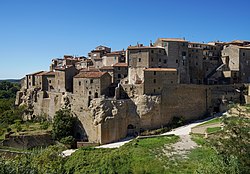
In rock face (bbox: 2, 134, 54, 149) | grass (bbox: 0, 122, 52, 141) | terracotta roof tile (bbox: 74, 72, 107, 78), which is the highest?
terracotta roof tile (bbox: 74, 72, 107, 78)

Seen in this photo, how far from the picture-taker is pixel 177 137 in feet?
109

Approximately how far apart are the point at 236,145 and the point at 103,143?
80.0ft

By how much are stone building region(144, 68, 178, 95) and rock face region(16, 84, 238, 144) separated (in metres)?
0.80

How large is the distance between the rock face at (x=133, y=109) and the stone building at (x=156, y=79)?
2.62 ft

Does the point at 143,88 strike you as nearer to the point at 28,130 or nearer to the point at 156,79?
the point at 156,79

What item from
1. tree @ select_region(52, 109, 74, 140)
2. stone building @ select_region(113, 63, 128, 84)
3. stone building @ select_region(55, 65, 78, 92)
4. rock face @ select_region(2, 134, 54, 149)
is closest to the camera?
rock face @ select_region(2, 134, 54, 149)

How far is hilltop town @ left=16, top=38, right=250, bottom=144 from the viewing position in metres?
39.0

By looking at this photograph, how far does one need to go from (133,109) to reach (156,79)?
19.4 feet

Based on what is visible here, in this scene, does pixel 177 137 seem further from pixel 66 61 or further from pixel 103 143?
pixel 66 61

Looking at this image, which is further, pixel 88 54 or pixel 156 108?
pixel 88 54

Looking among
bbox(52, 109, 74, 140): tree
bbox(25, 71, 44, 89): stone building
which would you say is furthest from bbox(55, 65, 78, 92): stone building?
bbox(25, 71, 44, 89): stone building

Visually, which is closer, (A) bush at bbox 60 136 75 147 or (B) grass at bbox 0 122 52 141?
(A) bush at bbox 60 136 75 147

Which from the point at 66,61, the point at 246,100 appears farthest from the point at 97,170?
the point at 66,61

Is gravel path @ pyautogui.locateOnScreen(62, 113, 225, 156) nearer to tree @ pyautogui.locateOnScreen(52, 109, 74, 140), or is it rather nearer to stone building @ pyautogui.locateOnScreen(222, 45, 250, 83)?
tree @ pyautogui.locateOnScreen(52, 109, 74, 140)
